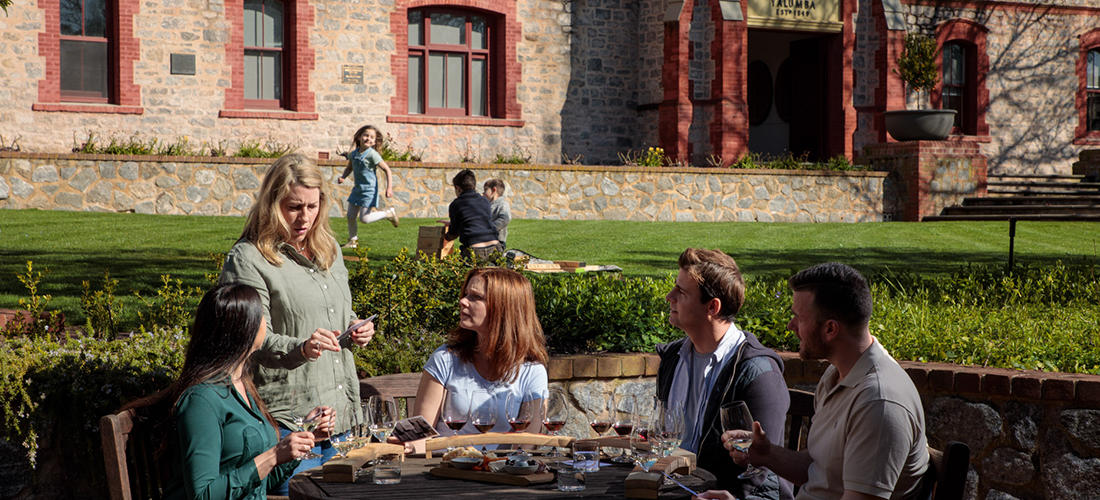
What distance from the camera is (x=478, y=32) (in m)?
20.2

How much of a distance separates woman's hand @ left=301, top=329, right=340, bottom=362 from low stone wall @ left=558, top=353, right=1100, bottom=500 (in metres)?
3.28

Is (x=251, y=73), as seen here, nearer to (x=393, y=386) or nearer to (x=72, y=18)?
(x=72, y=18)

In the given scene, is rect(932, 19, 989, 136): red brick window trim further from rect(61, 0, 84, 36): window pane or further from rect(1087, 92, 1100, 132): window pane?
rect(61, 0, 84, 36): window pane

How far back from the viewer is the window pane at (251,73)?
18375 millimetres

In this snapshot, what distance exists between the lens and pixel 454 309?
6.41 meters

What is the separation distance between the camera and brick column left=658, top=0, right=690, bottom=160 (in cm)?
1980

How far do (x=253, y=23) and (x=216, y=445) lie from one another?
16491 millimetres

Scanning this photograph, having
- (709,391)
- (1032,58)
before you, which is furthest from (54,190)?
(1032,58)

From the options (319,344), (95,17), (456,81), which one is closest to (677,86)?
(456,81)

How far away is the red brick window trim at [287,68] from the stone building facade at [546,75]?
0.12 ft

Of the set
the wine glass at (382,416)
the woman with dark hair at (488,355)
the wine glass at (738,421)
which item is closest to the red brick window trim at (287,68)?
the woman with dark hair at (488,355)

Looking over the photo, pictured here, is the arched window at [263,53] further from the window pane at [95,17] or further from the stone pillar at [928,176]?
the stone pillar at [928,176]

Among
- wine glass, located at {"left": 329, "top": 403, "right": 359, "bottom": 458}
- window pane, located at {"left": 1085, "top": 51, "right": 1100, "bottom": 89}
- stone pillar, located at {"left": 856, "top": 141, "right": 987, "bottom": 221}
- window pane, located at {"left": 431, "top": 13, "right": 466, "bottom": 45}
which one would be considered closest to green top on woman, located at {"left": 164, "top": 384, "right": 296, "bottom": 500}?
wine glass, located at {"left": 329, "top": 403, "right": 359, "bottom": 458}

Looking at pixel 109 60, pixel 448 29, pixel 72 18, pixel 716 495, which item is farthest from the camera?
pixel 448 29
